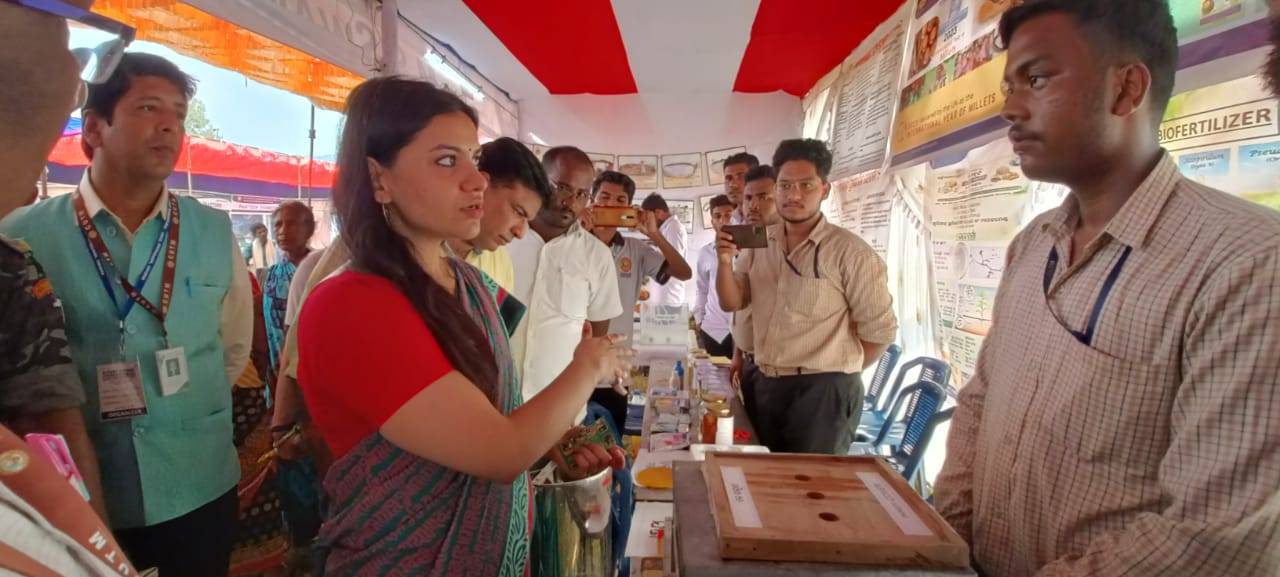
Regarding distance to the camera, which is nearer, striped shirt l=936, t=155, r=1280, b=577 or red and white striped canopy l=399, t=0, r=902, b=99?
striped shirt l=936, t=155, r=1280, b=577

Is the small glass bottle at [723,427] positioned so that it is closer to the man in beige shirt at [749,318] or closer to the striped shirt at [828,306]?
the striped shirt at [828,306]

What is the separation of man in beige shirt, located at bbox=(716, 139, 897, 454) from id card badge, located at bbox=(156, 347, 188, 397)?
190 centimetres

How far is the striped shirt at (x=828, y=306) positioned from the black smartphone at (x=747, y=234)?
16cm

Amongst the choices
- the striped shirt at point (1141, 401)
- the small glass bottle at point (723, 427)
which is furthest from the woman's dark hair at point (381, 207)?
the small glass bottle at point (723, 427)

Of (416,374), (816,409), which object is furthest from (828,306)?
(416,374)

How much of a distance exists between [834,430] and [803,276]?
2.20 feet

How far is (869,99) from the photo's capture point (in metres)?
3.55

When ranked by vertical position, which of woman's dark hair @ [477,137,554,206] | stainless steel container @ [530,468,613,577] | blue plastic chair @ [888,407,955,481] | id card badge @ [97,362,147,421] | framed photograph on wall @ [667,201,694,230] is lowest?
blue plastic chair @ [888,407,955,481]

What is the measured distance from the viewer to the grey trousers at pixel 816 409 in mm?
2404

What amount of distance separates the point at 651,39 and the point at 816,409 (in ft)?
9.78

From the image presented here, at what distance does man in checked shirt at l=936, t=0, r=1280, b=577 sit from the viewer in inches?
28.9

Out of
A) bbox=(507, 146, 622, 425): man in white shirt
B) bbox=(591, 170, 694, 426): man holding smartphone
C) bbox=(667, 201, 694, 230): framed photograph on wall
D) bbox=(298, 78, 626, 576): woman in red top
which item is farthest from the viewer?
bbox=(667, 201, 694, 230): framed photograph on wall

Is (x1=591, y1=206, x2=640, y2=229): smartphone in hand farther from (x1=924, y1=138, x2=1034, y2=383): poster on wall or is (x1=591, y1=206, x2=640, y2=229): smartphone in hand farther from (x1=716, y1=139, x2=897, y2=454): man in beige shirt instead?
(x1=924, y1=138, x2=1034, y2=383): poster on wall

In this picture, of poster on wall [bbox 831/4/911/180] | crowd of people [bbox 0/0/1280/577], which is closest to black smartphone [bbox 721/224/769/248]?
poster on wall [bbox 831/4/911/180]
